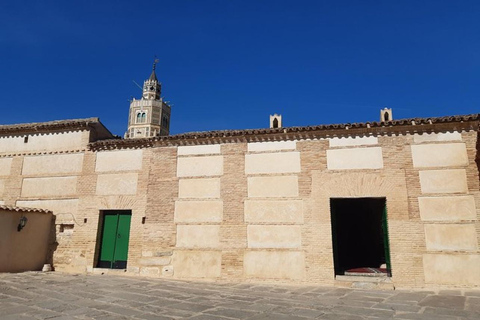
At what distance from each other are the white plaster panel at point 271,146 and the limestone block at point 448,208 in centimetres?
360

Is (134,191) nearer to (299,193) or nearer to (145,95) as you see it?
(299,193)

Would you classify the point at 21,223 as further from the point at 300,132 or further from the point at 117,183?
the point at 300,132

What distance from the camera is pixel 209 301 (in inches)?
249

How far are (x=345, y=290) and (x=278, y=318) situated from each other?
349 centimetres

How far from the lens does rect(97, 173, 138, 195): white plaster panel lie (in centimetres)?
1066

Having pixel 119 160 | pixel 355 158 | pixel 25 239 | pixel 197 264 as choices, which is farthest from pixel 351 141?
pixel 25 239

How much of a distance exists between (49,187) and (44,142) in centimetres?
164

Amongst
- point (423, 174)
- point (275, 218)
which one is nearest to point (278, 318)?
point (275, 218)

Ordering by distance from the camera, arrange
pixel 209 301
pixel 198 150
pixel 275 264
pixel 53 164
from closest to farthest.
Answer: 1. pixel 209 301
2. pixel 275 264
3. pixel 198 150
4. pixel 53 164

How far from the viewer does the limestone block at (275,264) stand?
894 cm

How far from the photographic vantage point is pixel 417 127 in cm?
909

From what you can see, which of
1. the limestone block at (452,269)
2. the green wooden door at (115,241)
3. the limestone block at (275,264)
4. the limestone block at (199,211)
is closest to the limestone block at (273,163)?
the limestone block at (199,211)

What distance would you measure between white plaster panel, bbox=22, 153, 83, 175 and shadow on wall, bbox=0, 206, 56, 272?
4.74 ft

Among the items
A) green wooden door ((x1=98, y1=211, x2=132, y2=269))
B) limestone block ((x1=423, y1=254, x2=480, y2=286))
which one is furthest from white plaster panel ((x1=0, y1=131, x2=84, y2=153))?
limestone block ((x1=423, y1=254, x2=480, y2=286))
